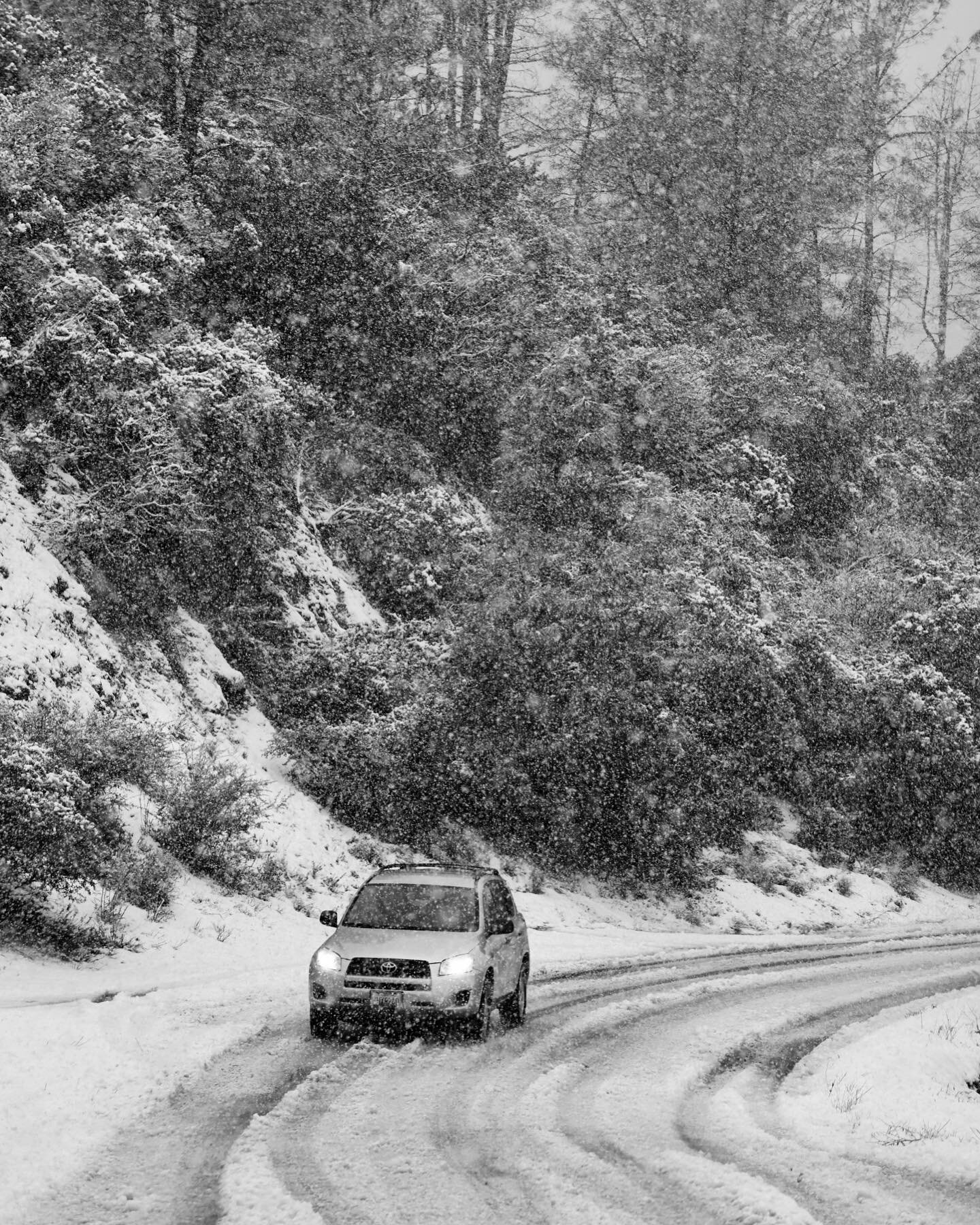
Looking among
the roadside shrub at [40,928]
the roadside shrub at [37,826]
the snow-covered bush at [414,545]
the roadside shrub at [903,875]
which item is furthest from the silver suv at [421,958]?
the roadside shrub at [903,875]

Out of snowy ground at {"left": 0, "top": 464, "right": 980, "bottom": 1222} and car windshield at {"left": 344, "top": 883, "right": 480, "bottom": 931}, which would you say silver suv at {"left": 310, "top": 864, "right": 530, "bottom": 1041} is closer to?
car windshield at {"left": 344, "top": 883, "right": 480, "bottom": 931}

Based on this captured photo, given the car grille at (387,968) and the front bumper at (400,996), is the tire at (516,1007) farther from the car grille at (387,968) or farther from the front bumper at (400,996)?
the car grille at (387,968)

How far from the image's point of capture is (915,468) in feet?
125

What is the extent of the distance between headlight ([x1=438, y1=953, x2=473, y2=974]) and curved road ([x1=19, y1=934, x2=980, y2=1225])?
666mm

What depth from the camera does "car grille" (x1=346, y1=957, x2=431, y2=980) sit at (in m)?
10.6

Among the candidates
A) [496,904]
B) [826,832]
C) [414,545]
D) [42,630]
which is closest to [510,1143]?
[496,904]

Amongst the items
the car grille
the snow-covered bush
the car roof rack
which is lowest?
the car grille

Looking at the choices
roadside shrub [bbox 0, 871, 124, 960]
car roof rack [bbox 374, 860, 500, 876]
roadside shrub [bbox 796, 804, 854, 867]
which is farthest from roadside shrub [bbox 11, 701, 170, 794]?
roadside shrub [bbox 796, 804, 854, 867]

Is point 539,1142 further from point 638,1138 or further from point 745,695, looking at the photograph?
point 745,695

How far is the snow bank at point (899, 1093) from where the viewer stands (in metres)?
7.91

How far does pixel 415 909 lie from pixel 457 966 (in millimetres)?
1176

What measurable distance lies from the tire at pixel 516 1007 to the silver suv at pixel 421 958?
0.04ft

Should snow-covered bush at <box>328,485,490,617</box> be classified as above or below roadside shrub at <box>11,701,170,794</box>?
above

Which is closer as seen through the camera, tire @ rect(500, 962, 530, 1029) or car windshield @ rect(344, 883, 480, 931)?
car windshield @ rect(344, 883, 480, 931)
